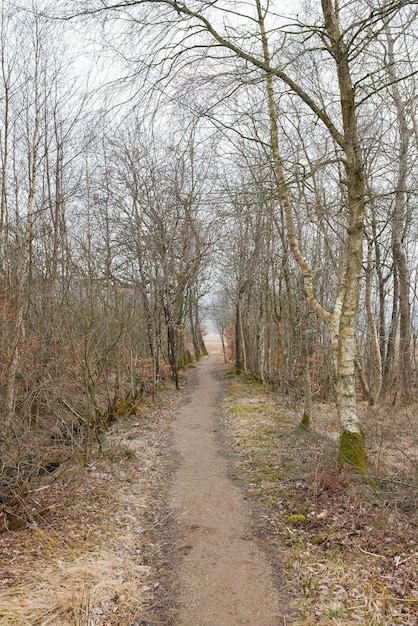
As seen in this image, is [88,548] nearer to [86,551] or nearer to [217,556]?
[86,551]

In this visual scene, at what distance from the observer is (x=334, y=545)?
4.88 metres

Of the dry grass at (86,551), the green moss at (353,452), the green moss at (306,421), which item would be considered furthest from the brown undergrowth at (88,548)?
the green moss at (306,421)

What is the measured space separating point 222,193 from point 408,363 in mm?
9079

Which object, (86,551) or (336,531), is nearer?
(86,551)

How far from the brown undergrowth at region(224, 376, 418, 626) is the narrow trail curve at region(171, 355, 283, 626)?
0.84 feet

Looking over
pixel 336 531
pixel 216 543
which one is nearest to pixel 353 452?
pixel 336 531

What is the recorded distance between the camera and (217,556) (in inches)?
197

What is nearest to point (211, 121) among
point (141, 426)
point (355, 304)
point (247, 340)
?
point (355, 304)

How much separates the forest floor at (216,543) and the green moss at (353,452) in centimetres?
21

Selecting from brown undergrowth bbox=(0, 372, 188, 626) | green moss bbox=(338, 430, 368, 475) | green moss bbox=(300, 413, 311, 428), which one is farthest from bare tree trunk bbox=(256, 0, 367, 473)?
green moss bbox=(300, 413, 311, 428)

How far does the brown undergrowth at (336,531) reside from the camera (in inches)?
153

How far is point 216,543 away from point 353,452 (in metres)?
2.32

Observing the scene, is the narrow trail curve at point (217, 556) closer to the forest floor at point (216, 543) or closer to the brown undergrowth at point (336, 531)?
the forest floor at point (216, 543)

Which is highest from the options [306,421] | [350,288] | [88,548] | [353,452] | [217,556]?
[350,288]
